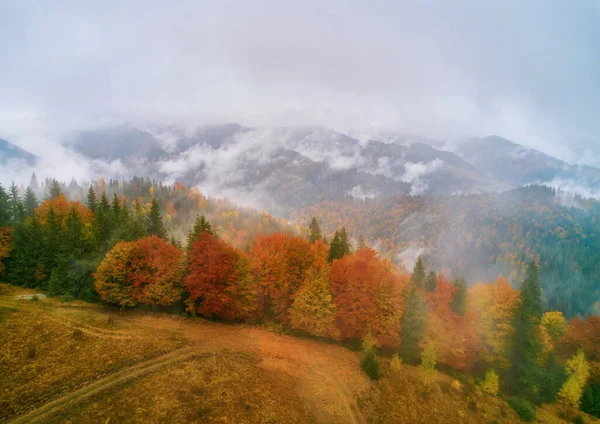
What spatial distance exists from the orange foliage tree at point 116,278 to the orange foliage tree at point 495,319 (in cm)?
5550

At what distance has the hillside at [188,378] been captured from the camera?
24203 mm

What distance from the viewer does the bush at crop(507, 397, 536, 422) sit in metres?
41.9

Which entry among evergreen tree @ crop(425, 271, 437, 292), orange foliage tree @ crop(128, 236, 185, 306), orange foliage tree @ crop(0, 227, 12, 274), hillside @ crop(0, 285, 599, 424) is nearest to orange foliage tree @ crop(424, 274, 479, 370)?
hillside @ crop(0, 285, 599, 424)

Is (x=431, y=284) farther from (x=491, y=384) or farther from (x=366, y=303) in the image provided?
(x=366, y=303)

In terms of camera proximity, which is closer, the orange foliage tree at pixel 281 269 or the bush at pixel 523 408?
the bush at pixel 523 408

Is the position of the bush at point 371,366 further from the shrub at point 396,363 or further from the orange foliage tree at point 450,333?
the orange foliage tree at point 450,333

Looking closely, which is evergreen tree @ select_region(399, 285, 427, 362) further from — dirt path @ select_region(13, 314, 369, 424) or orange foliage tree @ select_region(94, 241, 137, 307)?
orange foliage tree @ select_region(94, 241, 137, 307)

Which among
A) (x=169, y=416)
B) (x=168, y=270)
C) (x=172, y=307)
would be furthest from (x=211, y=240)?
(x=169, y=416)

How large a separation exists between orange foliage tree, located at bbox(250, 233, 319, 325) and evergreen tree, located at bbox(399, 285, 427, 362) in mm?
15923

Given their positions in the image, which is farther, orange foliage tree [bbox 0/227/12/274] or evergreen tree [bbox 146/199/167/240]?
evergreen tree [bbox 146/199/167/240]

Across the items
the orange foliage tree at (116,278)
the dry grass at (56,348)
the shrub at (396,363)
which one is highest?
the orange foliage tree at (116,278)

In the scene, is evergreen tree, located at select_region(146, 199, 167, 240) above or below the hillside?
above

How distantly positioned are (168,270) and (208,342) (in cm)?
1270

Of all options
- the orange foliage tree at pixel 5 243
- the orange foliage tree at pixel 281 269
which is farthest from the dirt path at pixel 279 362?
the orange foliage tree at pixel 5 243
